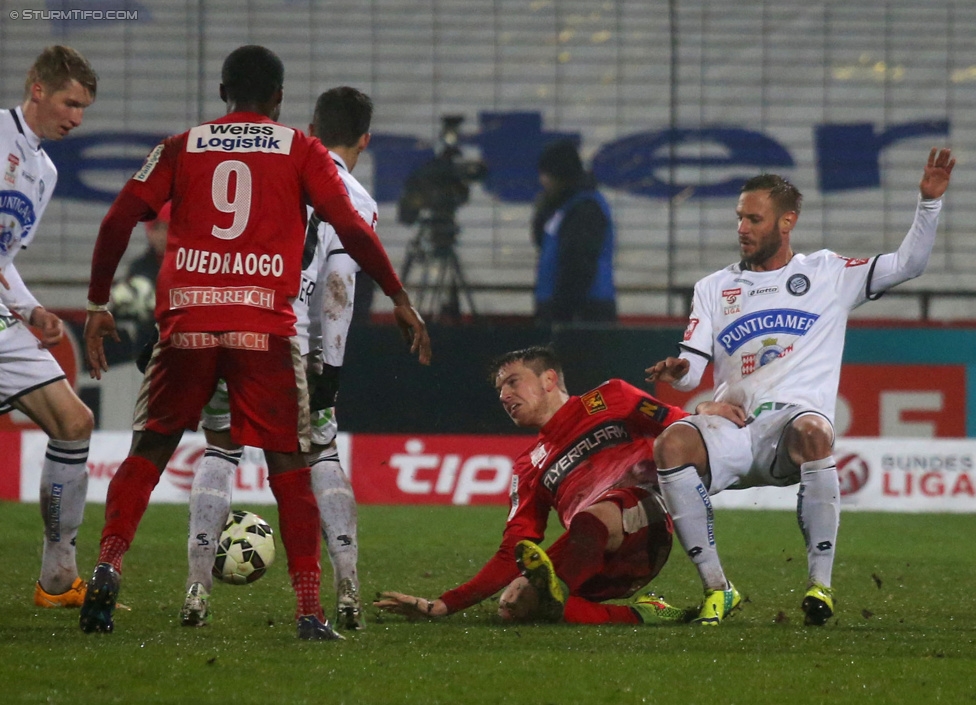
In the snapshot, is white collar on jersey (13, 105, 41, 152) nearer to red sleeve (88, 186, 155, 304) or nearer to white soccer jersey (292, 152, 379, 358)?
white soccer jersey (292, 152, 379, 358)

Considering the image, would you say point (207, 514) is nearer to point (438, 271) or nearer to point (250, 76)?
point (250, 76)

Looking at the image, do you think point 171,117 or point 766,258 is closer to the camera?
point 766,258

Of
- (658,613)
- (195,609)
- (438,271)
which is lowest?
(658,613)

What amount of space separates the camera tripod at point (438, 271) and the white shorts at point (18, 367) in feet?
20.6

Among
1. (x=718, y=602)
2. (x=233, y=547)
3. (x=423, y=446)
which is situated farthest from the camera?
(x=423, y=446)

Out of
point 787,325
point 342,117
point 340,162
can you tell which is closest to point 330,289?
point 340,162

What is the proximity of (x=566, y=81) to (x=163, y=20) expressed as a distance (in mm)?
3683

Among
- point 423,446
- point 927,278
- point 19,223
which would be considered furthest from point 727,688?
point 927,278

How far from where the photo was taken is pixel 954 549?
7.91m

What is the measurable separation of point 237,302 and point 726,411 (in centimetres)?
197

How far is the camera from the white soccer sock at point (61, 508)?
5.08 m

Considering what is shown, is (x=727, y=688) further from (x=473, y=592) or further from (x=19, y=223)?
(x=19, y=223)

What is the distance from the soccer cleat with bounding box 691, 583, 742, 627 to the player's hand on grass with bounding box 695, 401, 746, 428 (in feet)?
2.09

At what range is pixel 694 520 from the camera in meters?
4.91
